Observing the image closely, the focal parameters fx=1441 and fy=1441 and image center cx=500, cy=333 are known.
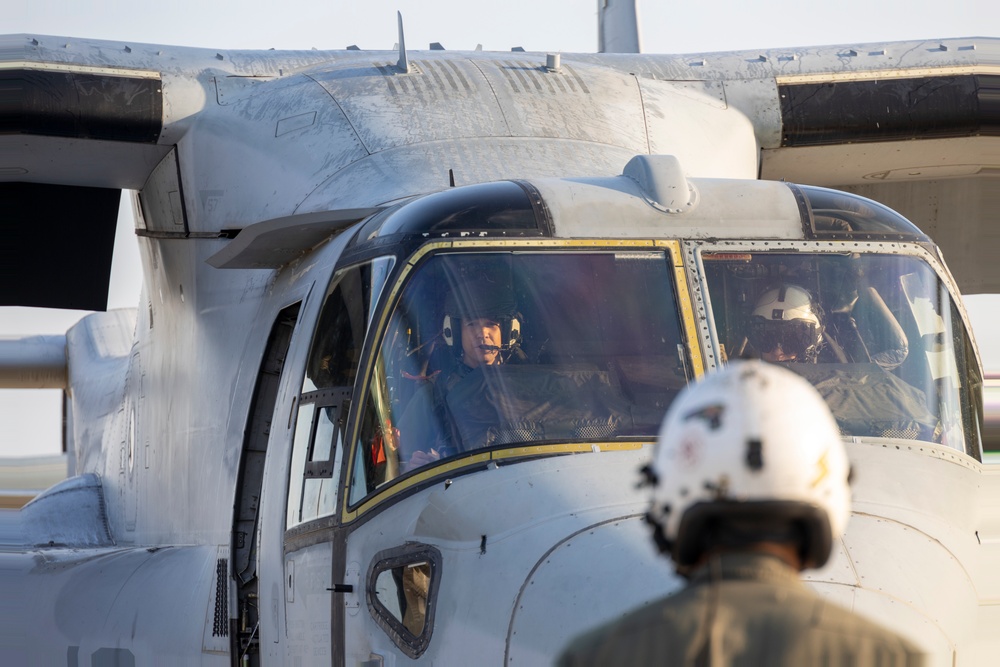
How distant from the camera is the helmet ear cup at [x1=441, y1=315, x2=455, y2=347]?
481 cm

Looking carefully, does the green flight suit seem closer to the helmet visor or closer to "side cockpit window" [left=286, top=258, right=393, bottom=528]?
the helmet visor

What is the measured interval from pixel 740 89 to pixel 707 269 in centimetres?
374

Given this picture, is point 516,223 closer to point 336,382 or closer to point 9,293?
point 336,382

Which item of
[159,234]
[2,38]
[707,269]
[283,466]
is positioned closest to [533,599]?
[707,269]

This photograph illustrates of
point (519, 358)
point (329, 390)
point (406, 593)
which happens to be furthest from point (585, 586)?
point (329, 390)

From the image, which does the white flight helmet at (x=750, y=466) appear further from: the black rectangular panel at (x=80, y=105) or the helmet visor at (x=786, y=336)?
the black rectangular panel at (x=80, y=105)

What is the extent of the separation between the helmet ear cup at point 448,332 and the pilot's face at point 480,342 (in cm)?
4

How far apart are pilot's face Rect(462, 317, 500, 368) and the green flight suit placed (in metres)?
2.68

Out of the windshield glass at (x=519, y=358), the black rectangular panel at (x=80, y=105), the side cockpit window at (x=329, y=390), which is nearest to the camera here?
the windshield glass at (x=519, y=358)

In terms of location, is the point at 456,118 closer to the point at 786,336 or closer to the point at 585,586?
the point at 786,336

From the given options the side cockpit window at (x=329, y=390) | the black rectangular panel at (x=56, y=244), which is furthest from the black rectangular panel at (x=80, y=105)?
the side cockpit window at (x=329, y=390)

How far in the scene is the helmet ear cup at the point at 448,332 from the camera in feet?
15.8

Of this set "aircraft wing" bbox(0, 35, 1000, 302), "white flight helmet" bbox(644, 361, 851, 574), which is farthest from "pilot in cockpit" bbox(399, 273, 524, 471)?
"white flight helmet" bbox(644, 361, 851, 574)

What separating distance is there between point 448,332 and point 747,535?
2.81 meters
